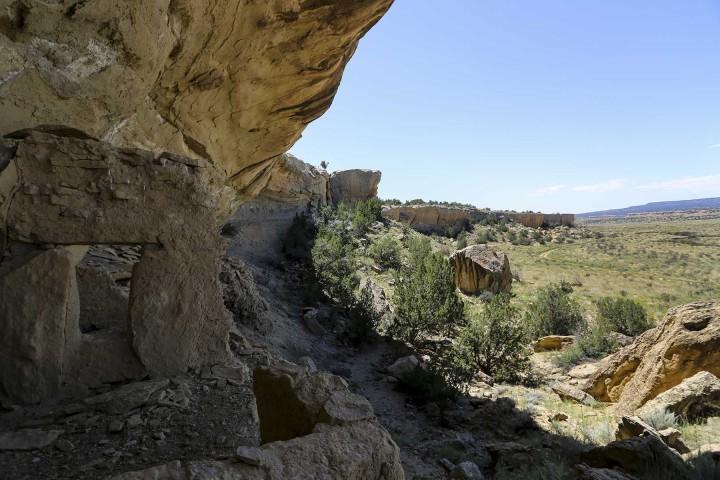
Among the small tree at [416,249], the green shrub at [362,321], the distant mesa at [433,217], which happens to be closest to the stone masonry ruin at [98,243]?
the green shrub at [362,321]

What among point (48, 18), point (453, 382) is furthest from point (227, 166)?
point (453, 382)

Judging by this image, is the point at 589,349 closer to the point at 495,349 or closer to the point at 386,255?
the point at 495,349

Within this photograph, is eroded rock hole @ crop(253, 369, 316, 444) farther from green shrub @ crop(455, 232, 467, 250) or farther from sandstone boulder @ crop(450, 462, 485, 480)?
green shrub @ crop(455, 232, 467, 250)

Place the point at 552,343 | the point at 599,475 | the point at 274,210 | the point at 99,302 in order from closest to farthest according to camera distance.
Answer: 1. the point at 599,475
2. the point at 99,302
3. the point at 552,343
4. the point at 274,210

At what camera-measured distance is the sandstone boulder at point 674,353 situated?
23.8 ft

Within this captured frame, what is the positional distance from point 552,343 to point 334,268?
25.2 feet

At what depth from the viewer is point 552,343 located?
13.0 m

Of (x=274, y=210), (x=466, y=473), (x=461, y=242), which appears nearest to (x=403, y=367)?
(x=466, y=473)

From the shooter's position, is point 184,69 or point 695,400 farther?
point 695,400

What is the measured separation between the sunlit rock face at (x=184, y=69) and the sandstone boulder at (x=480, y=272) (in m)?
12.3

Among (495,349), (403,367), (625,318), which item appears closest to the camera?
(403,367)

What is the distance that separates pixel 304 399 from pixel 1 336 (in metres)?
2.32

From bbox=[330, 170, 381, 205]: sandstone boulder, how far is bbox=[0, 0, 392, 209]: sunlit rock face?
23.9m

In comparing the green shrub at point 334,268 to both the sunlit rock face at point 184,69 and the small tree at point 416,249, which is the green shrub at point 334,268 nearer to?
the small tree at point 416,249
